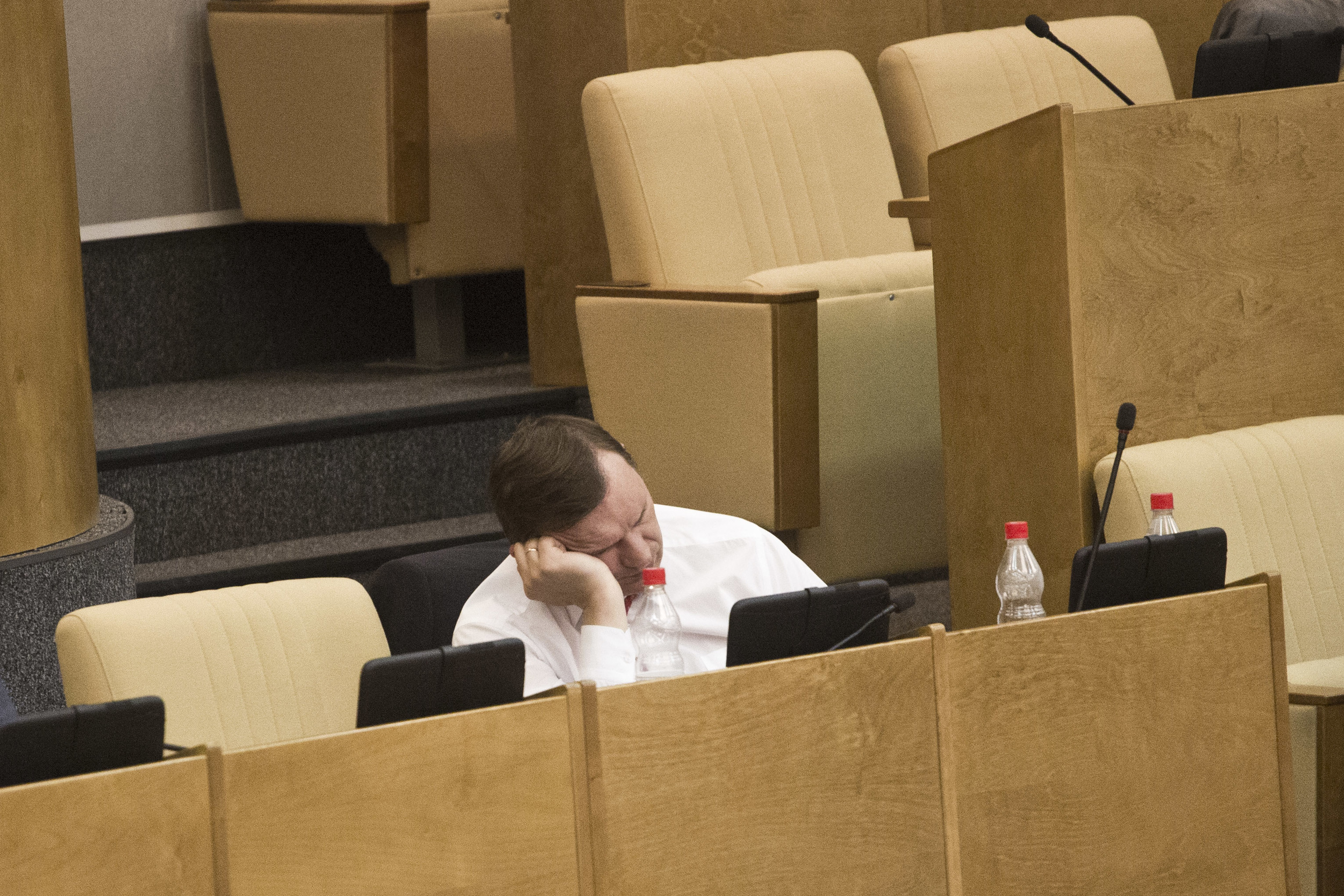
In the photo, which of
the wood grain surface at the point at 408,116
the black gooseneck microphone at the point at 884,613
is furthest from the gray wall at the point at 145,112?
the black gooseneck microphone at the point at 884,613

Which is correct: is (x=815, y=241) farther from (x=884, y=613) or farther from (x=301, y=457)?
(x=884, y=613)

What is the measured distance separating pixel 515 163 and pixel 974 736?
303 centimetres

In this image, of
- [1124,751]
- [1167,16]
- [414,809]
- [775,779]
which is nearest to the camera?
[414,809]

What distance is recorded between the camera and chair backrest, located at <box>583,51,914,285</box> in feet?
12.0

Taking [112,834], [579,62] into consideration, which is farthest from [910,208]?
[112,834]

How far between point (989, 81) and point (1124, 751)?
8.07 feet

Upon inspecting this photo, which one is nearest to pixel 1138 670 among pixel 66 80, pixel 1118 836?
pixel 1118 836

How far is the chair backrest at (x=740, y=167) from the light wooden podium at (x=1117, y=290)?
81cm

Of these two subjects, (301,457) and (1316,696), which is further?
(301,457)

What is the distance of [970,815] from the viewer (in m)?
1.87

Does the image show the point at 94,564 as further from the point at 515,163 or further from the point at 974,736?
the point at 515,163

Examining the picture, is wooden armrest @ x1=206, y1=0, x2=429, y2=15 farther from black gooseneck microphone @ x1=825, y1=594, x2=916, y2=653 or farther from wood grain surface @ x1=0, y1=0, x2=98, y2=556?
black gooseneck microphone @ x1=825, y1=594, x2=916, y2=653

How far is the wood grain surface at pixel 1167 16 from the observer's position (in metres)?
4.71

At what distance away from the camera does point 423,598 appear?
2398mm
